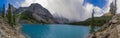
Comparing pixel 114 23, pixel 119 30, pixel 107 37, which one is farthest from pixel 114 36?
pixel 114 23

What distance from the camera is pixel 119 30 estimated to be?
5344 centimetres

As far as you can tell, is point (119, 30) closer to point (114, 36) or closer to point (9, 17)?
point (114, 36)

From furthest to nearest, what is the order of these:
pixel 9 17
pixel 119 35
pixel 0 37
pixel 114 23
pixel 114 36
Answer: pixel 9 17 → pixel 114 23 → pixel 114 36 → pixel 119 35 → pixel 0 37

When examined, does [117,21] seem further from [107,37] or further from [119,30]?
[119,30]

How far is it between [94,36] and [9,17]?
56306 mm

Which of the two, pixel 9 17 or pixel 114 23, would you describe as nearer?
pixel 114 23

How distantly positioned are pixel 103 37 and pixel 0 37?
95.7 feet

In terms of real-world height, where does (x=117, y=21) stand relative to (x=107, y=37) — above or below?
above

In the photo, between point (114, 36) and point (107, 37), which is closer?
point (114, 36)

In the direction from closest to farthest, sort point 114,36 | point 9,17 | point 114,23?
point 114,36 → point 114,23 → point 9,17

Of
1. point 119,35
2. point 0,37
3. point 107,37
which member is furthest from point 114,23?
point 0,37

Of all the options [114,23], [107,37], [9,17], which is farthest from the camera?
[9,17]

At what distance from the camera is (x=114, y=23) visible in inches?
2640

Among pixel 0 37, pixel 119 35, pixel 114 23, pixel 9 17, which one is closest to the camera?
pixel 0 37
